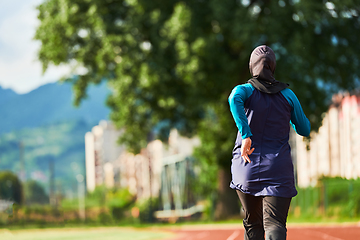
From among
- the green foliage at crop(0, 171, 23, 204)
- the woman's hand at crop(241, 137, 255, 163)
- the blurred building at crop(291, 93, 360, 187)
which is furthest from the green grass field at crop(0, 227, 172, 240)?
the blurred building at crop(291, 93, 360, 187)

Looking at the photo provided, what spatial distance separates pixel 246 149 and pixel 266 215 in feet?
1.49

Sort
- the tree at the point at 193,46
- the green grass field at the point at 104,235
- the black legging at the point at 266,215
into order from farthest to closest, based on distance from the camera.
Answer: the tree at the point at 193,46, the green grass field at the point at 104,235, the black legging at the point at 266,215

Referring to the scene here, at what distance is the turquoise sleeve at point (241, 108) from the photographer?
3.62m

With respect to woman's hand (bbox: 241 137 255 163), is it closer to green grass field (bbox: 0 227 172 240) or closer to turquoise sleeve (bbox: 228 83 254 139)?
turquoise sleeve (bbox: 228 83 254 139)

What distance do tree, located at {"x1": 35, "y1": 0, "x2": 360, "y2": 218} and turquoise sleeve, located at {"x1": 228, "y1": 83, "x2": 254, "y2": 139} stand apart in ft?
45.6

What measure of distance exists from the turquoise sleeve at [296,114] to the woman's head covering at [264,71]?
0.23ft

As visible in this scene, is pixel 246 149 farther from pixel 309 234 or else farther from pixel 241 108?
pixel 309 234

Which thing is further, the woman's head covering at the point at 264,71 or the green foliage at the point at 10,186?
the green foliage at the point at 10,186

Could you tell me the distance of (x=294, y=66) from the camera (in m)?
17.7

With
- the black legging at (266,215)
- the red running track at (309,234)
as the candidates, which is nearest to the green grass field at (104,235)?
the red running track at (309,234)

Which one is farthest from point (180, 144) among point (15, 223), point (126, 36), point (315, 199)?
point (126, 36)

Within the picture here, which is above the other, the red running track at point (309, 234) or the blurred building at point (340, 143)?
the blurred building at point (340, 143)

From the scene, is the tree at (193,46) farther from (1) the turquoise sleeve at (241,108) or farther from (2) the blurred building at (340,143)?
(2) the blurred building at (340,143)

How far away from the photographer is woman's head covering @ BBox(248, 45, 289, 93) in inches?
148
